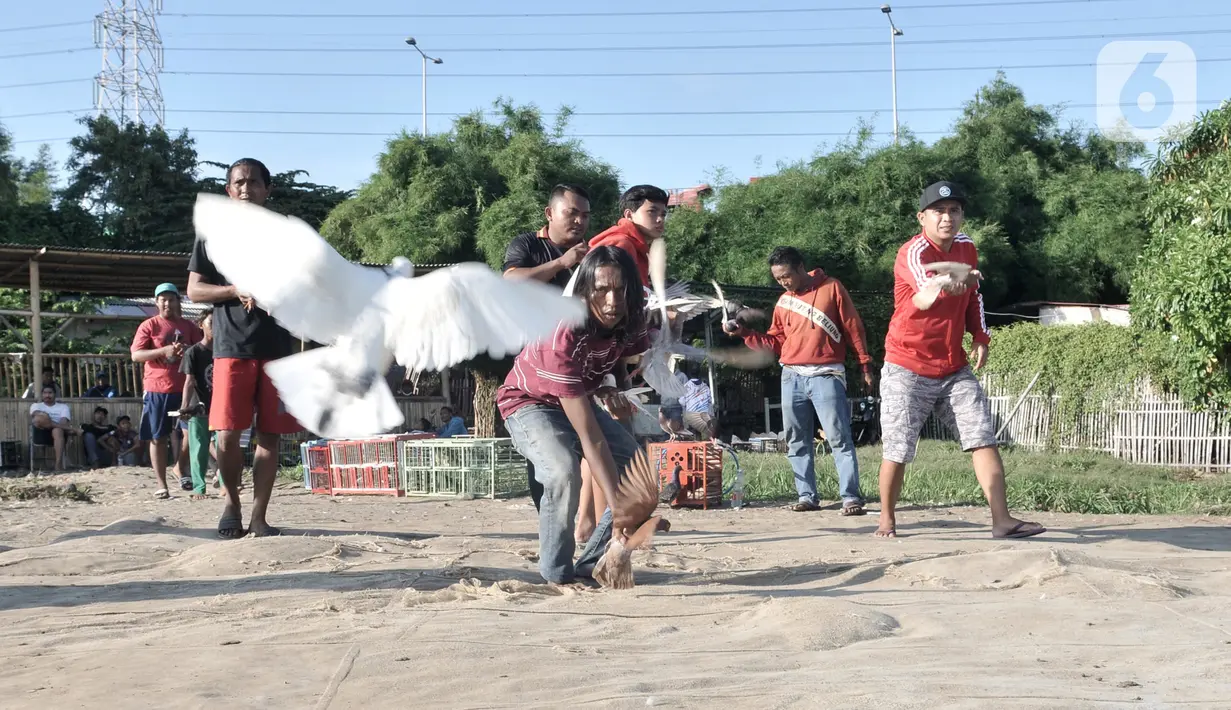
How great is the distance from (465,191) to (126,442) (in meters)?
9.93

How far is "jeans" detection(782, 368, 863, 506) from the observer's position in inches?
284

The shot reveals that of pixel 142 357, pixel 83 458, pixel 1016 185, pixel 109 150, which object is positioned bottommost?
pixel 83 458

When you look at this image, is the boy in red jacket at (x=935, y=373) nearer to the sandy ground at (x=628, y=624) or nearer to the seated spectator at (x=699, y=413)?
the sandy ground at (x=628, y=624)

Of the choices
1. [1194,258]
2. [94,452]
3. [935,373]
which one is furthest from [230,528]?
[94,452]

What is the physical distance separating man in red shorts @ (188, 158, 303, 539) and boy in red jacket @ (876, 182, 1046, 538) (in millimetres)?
3013

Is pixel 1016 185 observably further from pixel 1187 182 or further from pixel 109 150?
Answer: pixel 109 150

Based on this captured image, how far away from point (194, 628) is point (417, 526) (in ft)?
11.6

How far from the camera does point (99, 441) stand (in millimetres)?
15195

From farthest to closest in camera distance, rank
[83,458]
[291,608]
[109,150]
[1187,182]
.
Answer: [109,150] < [83,458] < [1187,182] < [291,608]

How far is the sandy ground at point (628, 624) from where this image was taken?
275 centimetres

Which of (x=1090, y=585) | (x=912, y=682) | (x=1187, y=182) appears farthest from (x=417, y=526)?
(x=1187, y=182)

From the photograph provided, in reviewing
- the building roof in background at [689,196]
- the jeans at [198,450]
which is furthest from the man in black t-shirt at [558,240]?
the building roof in background at [689,196]

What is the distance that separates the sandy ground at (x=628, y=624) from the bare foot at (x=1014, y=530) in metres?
0.11

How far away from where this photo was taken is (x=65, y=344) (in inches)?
752
